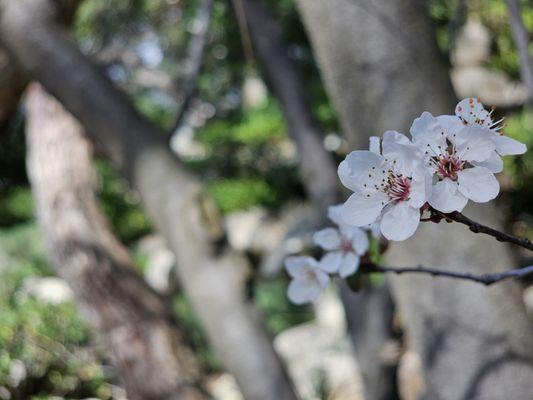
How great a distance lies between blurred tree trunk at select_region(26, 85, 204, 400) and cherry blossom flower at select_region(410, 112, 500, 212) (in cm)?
273

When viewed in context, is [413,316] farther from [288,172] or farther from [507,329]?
[288,172]

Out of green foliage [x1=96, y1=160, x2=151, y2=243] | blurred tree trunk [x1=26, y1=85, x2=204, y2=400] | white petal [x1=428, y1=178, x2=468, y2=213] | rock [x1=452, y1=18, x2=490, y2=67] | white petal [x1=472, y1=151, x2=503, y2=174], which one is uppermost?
white petal [x1=472, y1=151, x2=503, y2=174]

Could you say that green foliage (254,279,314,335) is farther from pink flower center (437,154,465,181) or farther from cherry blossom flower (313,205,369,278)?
pink flower center (437,154,465,181)

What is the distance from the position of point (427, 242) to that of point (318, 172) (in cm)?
130

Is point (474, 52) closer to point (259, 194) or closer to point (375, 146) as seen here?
point (259, 194)

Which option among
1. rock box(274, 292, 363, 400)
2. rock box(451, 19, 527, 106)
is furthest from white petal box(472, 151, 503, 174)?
rock box(451, 19, 527, 106)

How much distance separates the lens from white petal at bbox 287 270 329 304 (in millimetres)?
1109

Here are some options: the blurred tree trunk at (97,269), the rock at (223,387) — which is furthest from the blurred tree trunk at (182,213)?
the rock at (223,387)

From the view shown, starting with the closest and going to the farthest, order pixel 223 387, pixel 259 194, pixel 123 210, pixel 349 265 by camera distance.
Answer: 1. pixel 349 265
2. pixel 223 387
3. pixel 259 194
4. pixel 123 210

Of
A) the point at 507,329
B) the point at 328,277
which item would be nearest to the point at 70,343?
the point at 507,329

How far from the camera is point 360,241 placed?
111 centimetres

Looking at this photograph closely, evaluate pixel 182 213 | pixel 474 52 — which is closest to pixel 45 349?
pixel 182 213

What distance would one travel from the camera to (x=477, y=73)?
311 inches

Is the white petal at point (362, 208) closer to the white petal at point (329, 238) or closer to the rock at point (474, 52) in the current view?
the white petal at point (329, 238)
